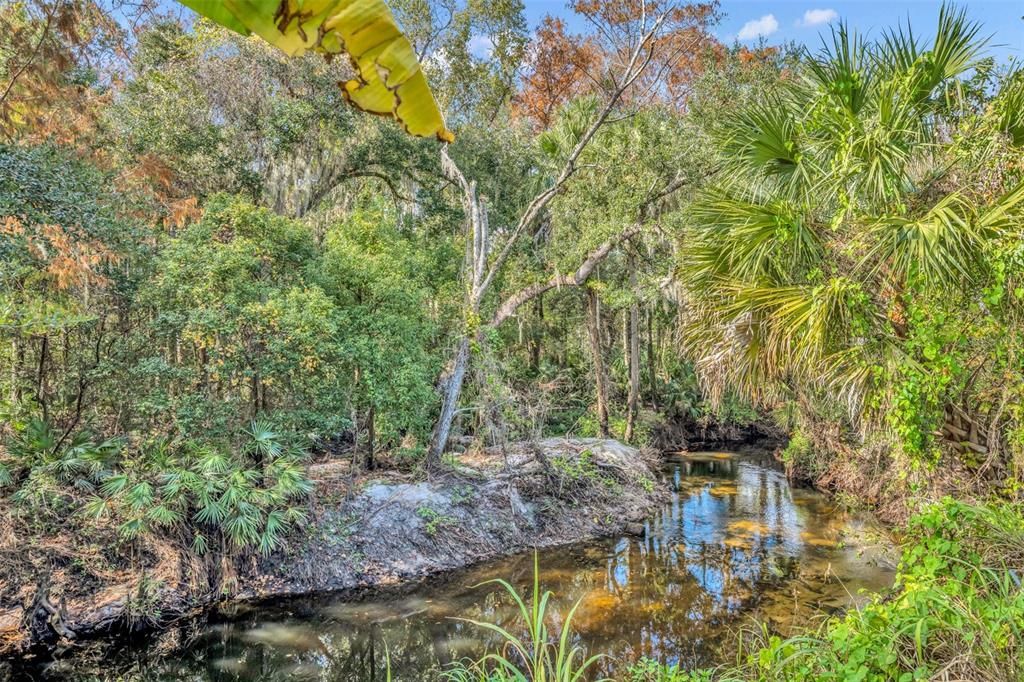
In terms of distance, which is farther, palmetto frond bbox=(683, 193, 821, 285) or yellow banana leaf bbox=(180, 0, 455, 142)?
palmetto frond bbox=(683, 193, 821, 285)

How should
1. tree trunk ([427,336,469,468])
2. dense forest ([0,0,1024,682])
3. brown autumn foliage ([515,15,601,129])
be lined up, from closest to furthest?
dense forest ([0,0,1024,682])
tree trunk ([427,336,469,468])
brown autumn foliage ([515,15,601,129])

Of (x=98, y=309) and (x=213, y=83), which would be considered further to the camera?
(x=213, y=83)

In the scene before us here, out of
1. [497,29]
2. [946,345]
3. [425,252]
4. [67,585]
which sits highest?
[497,29]

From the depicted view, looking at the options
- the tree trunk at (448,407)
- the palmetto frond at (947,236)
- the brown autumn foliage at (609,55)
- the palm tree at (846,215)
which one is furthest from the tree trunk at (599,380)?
the palmetto frond at (947,236)

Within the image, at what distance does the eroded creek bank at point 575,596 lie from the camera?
5613 millimetres

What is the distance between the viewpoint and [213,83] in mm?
10055

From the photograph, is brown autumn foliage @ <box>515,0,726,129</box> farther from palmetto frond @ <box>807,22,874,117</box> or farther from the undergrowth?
the undergrowth

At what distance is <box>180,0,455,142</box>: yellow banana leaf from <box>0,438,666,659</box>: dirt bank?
21.9 ft

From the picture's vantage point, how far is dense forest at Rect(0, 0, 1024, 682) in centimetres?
430

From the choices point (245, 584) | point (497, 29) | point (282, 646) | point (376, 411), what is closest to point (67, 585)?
point (245, 584)

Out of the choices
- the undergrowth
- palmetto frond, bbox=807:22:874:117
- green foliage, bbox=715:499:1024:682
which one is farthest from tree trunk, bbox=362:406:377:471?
palmetto frond, bbox=807:22:874:117

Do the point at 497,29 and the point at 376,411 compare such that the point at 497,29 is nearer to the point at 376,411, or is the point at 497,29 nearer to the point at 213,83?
Result: the point at 213,83

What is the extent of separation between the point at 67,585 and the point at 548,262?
33.7ft

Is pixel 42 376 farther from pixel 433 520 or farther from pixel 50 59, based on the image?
pixel 433 520
